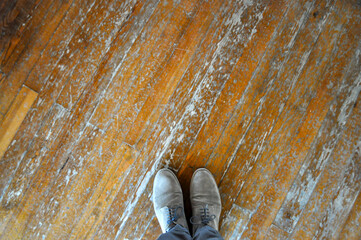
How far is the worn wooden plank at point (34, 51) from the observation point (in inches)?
50.5

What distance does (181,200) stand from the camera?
4.17 ft

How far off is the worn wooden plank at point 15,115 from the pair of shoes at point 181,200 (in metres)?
0.85

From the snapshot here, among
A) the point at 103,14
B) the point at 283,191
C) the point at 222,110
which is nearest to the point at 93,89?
the point at 103,14

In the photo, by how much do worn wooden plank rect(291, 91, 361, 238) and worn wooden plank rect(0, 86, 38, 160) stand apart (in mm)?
1685

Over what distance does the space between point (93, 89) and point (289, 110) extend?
1.13 meters

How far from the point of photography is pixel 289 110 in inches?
49.8

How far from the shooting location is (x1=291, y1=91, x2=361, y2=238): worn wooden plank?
1246 mm

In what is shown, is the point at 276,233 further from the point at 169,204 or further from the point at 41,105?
the point at 41,105

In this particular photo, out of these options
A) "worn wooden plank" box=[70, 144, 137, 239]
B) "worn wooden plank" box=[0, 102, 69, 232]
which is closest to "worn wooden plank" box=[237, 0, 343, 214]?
"worn wooden plank" box=[70, 144, 137, 239]

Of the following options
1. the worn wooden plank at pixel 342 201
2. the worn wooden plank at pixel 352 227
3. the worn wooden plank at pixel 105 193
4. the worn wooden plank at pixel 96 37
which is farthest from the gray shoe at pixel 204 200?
the worn wooden plank at pixel 96 37

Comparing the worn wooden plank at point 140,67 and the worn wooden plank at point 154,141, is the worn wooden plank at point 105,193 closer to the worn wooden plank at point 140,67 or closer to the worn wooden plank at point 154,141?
the worn wooden plank at point 154,141

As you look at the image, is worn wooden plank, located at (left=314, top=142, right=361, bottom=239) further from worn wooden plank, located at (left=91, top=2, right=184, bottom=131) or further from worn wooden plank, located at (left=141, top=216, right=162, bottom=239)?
worn wooden plank, located at (left=91, top=2, right=184, bottom=131)

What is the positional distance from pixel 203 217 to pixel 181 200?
0.15 meters

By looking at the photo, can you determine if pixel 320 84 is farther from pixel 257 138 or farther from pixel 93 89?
pixel 93 89
